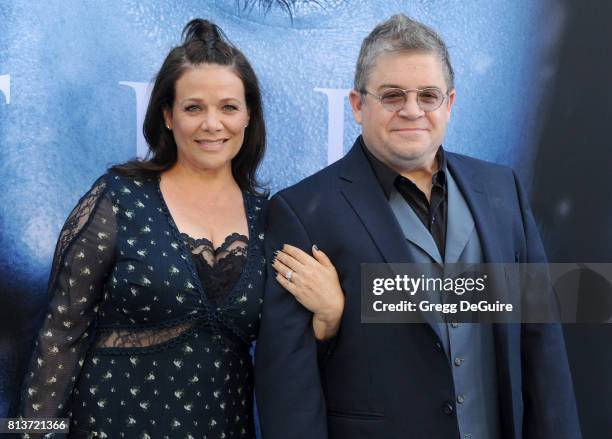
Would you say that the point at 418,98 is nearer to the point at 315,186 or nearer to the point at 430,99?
the point at 430,99

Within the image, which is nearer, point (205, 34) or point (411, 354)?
point (411, 354)

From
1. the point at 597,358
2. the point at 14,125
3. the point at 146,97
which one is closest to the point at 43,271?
the point at 14,125

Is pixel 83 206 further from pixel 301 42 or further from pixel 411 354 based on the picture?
pixel 301 42

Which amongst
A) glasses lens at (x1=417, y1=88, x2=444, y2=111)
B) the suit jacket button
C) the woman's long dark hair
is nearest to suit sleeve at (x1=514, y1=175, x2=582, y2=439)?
the suit jacket button

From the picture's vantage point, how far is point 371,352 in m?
2.20

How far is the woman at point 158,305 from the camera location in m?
2.22

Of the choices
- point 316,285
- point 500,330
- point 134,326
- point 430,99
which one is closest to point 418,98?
point 430,99

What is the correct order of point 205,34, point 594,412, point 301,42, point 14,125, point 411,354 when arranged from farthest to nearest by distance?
point 594,412, point 301,42, point 14,125, point 205,34, point 411,354

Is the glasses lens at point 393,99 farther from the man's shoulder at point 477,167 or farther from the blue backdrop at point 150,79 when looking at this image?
the blue backdrop at point 150,79

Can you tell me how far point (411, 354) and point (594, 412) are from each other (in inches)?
64.9

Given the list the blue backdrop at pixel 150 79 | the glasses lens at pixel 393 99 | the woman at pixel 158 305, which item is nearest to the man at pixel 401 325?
the glasses lens at pixel 393 99

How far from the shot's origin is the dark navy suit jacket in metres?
2.17

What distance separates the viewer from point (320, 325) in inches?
89.6

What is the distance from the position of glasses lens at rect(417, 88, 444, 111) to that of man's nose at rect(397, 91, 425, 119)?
0.02 metres
